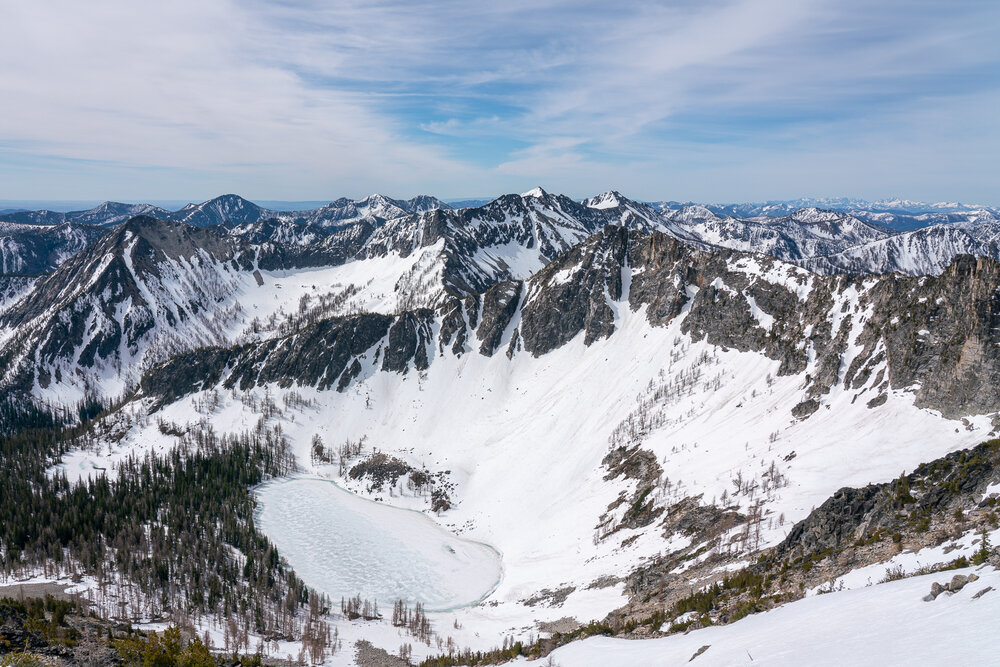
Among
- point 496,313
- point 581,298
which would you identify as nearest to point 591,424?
point 581,298

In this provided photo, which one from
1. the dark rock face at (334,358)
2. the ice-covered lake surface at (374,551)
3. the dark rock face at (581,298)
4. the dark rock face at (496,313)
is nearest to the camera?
the ice-covered lake surface at (374,551)

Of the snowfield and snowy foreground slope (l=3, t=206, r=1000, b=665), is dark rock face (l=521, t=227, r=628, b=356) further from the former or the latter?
the snowfield

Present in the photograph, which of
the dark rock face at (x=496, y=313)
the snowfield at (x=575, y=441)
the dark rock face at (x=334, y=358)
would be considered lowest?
the snowfield at (x=575, y=441)

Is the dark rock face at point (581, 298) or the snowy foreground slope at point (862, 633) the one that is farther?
the dark rock face at point (581, 298)

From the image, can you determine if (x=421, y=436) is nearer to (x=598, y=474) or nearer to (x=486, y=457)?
(x=486, y=457)

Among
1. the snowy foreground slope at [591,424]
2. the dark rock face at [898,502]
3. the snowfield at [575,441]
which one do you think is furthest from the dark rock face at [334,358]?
the dark rock face at [898,502]

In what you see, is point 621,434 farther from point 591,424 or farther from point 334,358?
point 334,358

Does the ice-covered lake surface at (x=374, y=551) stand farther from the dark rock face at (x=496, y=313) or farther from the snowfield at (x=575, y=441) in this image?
the dark rock face at (x=496, y=313)

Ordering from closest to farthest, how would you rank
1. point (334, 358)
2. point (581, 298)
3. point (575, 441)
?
point (575, 441) < point (581, 298) < point (334, 358)

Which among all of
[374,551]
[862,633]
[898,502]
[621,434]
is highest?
[862,633]
